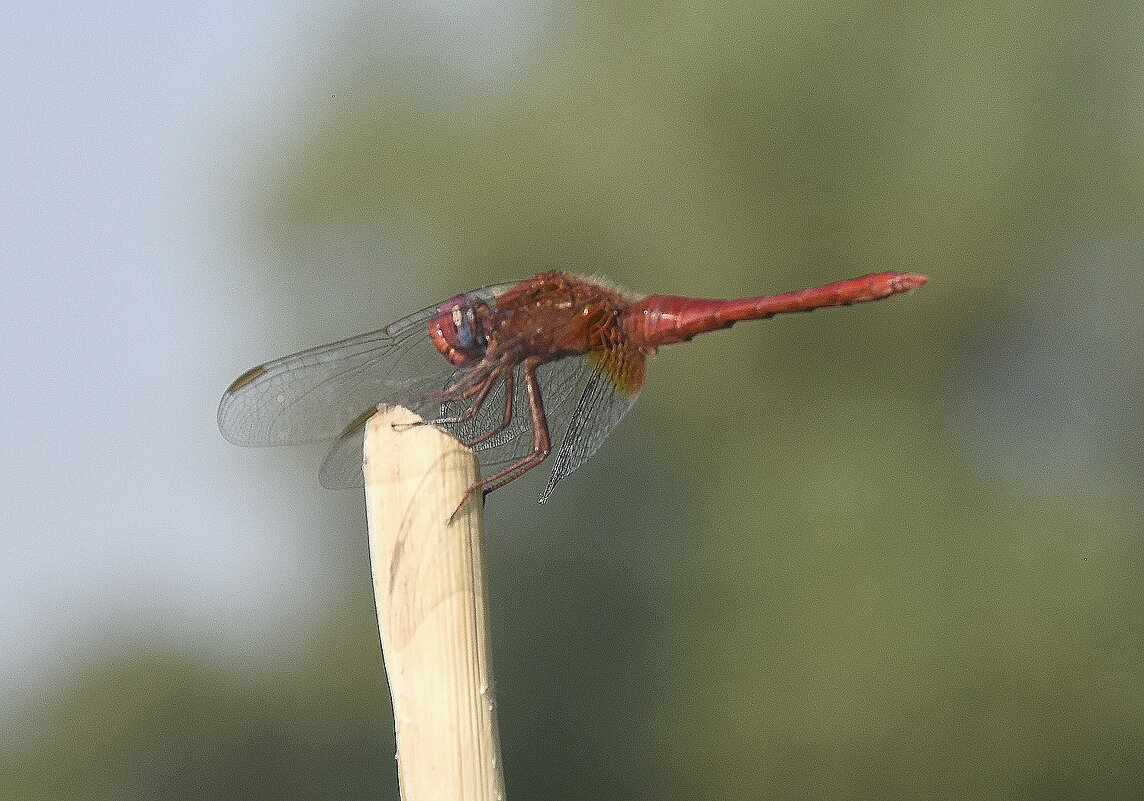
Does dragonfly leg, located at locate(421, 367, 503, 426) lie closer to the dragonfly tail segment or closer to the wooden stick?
the dragonfly tail segment

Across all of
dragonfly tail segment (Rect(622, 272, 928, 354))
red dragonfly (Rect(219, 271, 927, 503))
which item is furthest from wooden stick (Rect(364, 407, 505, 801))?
dragonfly tail segment (Rect(622, 272, 928, 354))

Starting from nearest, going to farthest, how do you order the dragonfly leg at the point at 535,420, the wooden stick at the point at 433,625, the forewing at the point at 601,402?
1. the wooden stick at the point at 433,625
2. the dragonfly leg at the point at 535,420
3. the forewing at the point at 601,402

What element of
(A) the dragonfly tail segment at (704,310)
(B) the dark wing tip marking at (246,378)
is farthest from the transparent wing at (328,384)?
(A) the dragonfly tail segment at (704,310)

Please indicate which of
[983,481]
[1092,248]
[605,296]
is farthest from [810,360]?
[605,296]

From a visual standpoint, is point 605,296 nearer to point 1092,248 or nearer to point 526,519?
point 526,519

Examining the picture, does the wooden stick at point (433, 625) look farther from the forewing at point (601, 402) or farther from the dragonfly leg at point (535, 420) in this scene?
the forewing at point (601, 402)

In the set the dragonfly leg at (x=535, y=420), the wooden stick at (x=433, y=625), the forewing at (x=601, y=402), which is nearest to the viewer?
the wooden stick at (x=433, y=625)

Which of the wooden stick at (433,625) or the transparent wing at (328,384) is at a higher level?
the transparent wing at (328,384)
